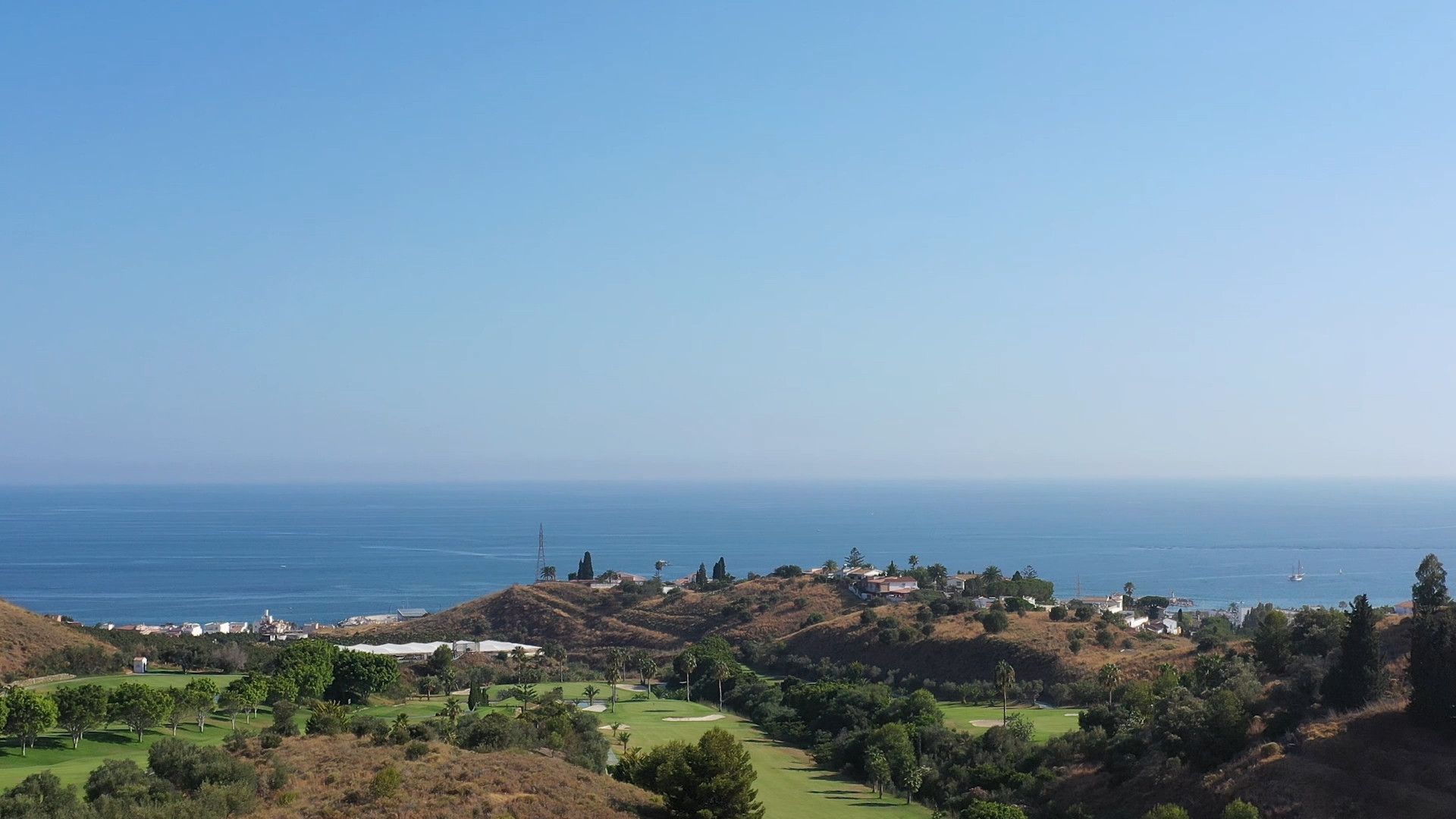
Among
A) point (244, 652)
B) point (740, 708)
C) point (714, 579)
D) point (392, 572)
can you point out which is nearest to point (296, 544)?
point (392, 572)

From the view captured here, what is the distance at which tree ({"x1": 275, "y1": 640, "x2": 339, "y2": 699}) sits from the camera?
4397cm

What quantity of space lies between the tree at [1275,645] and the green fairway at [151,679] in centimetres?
4090

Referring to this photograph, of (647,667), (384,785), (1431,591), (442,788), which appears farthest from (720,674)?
(384,785)

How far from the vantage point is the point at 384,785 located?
24422 mm

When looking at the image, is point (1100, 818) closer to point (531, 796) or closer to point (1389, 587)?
point (531, 796)

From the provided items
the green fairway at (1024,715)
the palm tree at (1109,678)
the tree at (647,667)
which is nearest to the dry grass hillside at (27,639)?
the tree at (647,667)

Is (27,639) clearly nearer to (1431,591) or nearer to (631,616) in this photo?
(631,616)

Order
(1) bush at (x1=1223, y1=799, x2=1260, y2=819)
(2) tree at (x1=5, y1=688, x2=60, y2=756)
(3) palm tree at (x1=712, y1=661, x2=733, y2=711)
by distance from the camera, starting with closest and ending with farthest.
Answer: (1) bush at (x1=1223, y1=799, x2=1260, y2=819), (2) tree at (x1=5, y1=688, x2=60, y2=756), (3) palm tree at (x1=712, y1=661, x2=733, y2=711)

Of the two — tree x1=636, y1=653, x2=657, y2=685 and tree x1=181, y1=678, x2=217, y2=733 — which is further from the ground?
tree x1=181, y1=678, x2=217, y2=733

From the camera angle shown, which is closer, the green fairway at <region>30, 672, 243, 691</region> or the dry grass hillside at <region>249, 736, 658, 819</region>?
the dry grass hillside at <region>249, 736, 658, 819</region>

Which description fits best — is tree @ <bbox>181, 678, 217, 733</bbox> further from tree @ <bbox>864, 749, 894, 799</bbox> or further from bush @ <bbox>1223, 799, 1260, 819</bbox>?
bush @ <bbox>1223, 799, 1260, 819</bbox>

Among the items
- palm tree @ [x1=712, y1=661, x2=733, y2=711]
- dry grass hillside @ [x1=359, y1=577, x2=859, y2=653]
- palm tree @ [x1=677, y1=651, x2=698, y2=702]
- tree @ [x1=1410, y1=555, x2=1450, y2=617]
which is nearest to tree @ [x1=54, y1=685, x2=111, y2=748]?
palm tree @ [x1=712, y1=661, x2=733, y2=711]

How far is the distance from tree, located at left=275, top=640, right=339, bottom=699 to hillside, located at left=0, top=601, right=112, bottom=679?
11.1m

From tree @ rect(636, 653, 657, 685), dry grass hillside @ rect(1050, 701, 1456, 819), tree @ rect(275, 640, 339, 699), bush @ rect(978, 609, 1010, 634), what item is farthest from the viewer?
bush @ rect(978, 609, 1010, 634)
